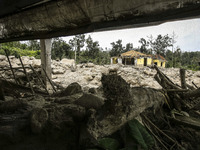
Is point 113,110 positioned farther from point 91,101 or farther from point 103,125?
point 91,101

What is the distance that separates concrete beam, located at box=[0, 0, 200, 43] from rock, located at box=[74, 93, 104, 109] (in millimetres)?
736

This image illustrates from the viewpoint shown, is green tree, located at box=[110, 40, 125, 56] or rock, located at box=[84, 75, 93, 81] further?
green tree, located at box=[110, 40, 125, 56]

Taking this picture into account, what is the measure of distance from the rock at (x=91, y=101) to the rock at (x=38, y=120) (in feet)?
1.34

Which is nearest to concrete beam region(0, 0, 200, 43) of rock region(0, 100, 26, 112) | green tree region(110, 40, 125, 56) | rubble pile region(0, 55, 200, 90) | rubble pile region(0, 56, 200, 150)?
rubble pile region(0, 56, 200, 150)

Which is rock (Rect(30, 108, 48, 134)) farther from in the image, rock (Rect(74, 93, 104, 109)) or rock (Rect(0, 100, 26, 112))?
rock (Rect(0, 100, 26, 112))

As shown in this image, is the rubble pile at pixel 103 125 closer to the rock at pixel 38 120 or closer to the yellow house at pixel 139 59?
the rock at pixel 38 120

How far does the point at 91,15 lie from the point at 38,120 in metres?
1.04

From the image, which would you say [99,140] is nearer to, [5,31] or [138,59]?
[5,31]

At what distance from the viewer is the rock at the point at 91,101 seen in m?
1.30

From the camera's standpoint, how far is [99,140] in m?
0.94

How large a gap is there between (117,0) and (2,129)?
56.6 inches

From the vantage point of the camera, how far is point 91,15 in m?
0.85

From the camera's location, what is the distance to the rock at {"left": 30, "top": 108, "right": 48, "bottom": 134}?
105 cm

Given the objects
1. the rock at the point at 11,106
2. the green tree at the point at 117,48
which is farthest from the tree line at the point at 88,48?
the rock at the point at 11,106
